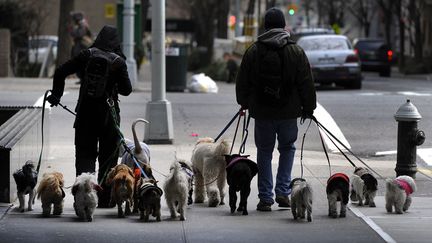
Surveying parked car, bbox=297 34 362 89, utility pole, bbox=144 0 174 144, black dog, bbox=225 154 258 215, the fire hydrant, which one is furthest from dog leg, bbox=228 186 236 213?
parked car, bbox=297 34 362 89

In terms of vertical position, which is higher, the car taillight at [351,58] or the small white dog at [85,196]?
the car taillight at [351,58]

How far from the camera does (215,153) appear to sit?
32.7 feet

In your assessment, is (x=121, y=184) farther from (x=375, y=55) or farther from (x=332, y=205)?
(x=375, y=55)

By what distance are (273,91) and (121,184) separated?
174cm

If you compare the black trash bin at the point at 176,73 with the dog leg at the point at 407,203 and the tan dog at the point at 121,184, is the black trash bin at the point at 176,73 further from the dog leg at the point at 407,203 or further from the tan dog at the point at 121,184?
the tan dog at the point at 121,184

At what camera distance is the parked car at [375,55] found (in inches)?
1851

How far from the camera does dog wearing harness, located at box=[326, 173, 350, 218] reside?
30.8 feet

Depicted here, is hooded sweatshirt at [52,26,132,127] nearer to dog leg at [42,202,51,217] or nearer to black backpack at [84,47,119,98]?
black backpack at [84,47,119,98]

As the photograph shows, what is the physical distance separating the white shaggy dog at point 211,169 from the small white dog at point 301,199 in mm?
890

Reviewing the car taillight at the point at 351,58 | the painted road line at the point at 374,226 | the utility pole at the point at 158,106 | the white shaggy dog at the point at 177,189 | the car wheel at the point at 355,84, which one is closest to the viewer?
the painted road line at the point at 374,226

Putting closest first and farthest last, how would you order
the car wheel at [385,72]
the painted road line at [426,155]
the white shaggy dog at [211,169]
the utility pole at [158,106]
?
the white shaggy dog at [211,169] < the painted road line at [426,155] < the utility pole at [158,106] < the car wheel at [385,72]

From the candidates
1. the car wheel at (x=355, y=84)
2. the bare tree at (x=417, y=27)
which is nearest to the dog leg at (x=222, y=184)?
the car wheel at (x=355, y=84)

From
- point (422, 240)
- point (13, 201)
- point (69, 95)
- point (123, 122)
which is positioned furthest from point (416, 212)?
point (69, 95)

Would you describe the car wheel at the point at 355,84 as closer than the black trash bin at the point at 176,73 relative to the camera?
No
